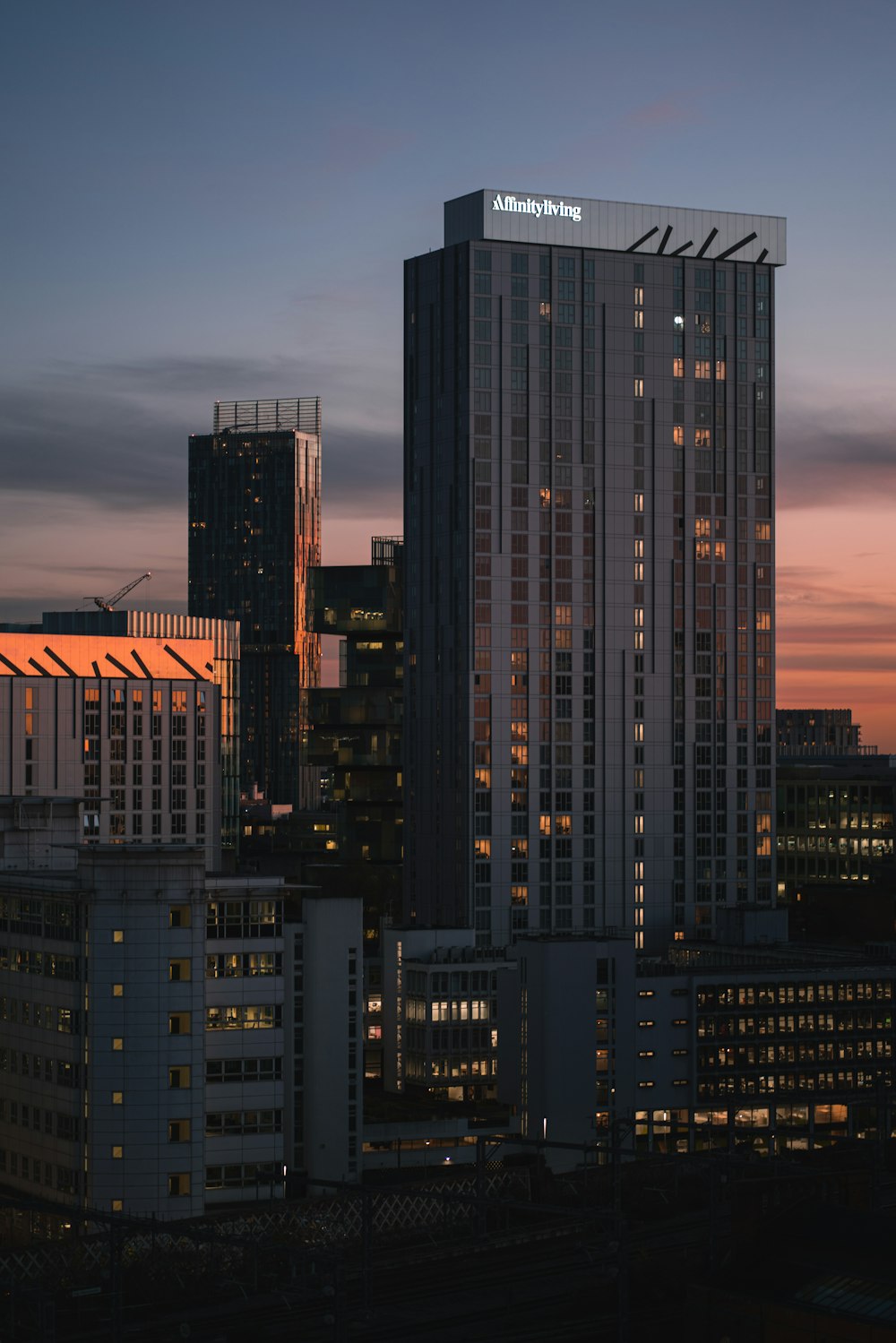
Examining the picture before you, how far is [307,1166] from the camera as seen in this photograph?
579 feet

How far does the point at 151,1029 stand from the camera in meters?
156

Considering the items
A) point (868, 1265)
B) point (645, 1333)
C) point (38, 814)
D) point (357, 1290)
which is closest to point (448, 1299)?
point (357, 1290)

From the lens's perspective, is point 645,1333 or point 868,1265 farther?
point 645,1333

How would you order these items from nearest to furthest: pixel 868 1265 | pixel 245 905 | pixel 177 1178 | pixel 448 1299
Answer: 1. pixel 868 1265
2. pixel 448 1299
3. pixel 177 1178
4. pixel 245 905

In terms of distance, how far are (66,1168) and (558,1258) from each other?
49.5m

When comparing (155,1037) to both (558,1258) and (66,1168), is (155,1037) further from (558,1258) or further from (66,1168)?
(558,1258)

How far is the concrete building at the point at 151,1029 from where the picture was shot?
15412 centimetres

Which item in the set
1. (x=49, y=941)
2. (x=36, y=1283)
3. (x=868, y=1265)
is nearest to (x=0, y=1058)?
(x=49, y=941)

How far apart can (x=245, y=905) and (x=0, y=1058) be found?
24097 millimetres

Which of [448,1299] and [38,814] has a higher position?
[38,814]

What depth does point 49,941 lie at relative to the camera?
161750 millimetres

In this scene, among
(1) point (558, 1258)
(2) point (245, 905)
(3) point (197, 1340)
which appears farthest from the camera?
(2) point (245, 905)

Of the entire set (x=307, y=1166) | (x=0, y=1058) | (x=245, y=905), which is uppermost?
(x=245, y=905)

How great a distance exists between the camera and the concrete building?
6068 inches
